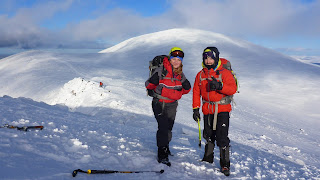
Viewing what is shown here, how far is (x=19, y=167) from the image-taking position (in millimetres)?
3416

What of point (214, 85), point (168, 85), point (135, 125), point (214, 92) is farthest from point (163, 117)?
point (135, 125)


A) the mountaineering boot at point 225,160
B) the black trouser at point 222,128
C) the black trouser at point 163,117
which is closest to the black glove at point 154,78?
the black trouser at point 163,117

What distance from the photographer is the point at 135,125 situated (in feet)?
34.0

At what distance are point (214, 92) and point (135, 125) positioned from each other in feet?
21.3

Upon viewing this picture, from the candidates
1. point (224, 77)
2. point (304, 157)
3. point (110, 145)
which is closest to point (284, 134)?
point (304, 157)

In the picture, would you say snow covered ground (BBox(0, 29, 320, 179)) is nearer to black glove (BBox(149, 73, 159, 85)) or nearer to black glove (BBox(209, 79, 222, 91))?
black glove (BBox(209, 79, 222, 91))

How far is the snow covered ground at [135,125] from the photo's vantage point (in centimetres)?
426

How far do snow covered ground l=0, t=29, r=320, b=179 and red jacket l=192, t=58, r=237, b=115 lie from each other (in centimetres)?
32

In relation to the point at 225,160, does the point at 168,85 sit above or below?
above

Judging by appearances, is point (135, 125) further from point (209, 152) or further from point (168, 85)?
point (168, 85)

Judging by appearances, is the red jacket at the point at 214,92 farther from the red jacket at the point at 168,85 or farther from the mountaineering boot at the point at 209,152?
the mountaineering boot at the point at 209,152

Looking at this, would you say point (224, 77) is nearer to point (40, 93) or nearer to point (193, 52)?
point (40, 93)

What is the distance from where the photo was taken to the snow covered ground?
4.26 metres

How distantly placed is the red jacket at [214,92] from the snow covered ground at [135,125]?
1.04ft
